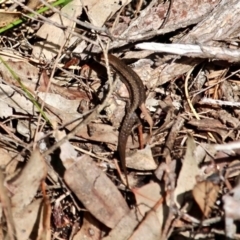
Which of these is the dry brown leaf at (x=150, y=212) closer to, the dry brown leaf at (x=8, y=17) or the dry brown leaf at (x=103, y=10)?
the dry brown leaf at (x=103, y=10)

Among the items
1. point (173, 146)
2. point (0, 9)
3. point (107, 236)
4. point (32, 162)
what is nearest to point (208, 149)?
point (173, 146)

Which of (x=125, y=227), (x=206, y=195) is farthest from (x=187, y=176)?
(x=125, y=227)

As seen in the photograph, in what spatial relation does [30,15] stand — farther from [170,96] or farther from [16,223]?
[16,223]

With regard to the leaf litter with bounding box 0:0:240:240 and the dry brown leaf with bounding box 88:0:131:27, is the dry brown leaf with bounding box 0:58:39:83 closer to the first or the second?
the leaf litter with bounding box 0:0:240:240

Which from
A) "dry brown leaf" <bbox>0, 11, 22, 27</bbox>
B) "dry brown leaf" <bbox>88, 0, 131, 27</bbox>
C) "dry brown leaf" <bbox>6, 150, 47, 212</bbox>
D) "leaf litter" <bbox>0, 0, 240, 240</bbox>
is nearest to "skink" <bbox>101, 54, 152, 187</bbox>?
"leaf litter" <bbox>0, 0, 240, 240</bbox>

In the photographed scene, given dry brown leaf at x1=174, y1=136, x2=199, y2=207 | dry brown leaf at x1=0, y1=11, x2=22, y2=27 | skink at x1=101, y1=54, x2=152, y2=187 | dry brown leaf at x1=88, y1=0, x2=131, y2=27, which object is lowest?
dry brown leaf at x1=174, y1=136, x2=199, y2=207

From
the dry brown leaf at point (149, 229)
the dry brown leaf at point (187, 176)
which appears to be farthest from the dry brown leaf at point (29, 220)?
the dry brown leaf at point (187, 176)
